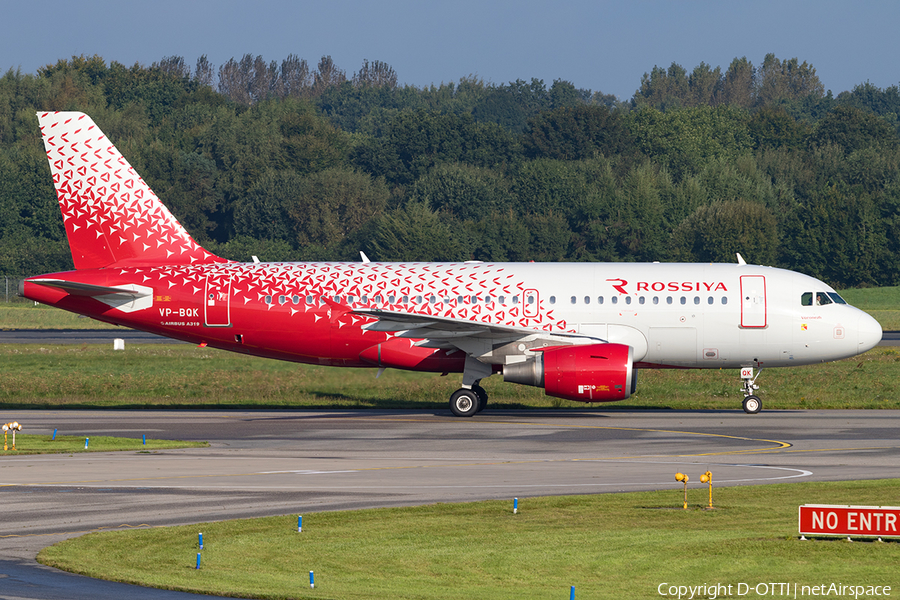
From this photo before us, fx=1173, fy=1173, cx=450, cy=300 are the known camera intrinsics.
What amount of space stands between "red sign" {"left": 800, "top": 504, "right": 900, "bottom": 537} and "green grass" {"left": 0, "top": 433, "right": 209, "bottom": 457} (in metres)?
17.8

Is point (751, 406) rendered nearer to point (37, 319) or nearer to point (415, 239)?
point (37, 319)

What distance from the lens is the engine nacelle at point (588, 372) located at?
35906 mm

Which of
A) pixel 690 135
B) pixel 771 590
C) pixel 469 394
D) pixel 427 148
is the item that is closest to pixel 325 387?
pixel 469 394

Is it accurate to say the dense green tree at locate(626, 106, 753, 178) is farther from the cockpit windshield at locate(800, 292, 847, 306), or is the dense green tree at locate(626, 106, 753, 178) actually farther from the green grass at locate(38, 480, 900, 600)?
the green grass at locate(38, 480, 900, 600)

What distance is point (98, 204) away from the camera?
40.3m

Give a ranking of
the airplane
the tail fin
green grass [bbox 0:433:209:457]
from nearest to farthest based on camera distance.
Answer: green grass [bbox 0:433:209:457] → the airplane → the tail fin

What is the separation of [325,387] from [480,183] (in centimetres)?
9480

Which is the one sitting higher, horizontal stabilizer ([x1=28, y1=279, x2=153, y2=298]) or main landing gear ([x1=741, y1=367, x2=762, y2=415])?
horizontal stabilizer ([x1=28, y1=279, x2=153, y2=298])

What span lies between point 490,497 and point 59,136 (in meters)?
24.7

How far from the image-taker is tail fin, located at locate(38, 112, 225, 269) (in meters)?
40.3

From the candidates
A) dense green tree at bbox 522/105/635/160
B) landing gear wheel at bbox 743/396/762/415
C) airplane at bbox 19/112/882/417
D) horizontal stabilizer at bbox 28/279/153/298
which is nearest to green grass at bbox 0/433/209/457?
horizontal stabilizer at bbox 28/279/153/298

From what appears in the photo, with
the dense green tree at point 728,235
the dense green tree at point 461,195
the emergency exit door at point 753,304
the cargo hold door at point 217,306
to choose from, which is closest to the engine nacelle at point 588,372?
the emergency exit door at point 753,304

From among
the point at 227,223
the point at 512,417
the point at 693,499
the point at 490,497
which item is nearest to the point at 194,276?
the point at 512,417

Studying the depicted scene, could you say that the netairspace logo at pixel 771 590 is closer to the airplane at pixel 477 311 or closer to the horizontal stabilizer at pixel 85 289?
the airplane at pixel 477 311
